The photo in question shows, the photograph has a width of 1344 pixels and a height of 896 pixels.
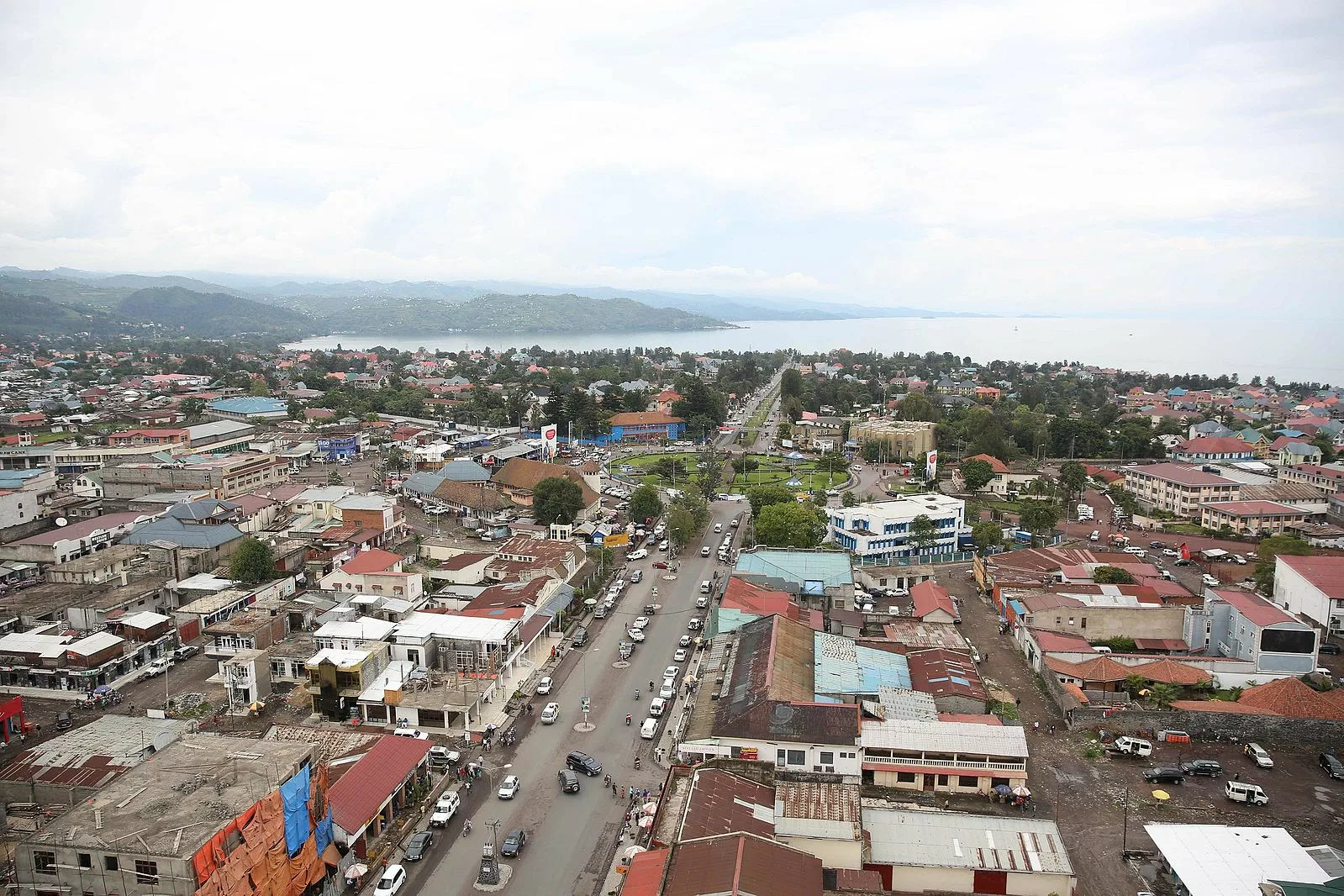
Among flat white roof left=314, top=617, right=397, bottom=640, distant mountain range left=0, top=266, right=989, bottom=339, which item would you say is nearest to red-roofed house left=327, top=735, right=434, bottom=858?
flat white roof left=314, top=617, right=397, bottom=640

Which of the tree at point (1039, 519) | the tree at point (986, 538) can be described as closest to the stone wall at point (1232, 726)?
the tree at point (986, 538)

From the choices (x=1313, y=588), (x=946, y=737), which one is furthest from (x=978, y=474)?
(x=946, y=737)

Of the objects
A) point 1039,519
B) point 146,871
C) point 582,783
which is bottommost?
point 582,783

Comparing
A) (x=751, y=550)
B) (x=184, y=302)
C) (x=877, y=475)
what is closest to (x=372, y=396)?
(x=877, y=475)

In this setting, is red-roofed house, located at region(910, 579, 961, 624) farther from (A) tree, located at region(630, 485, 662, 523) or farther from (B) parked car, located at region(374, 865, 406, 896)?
(B) parked car, located at region(374, 865, 406, 896)

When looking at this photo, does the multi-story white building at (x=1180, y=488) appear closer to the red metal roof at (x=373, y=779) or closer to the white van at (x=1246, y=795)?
the white van at (x=1246, y=795)

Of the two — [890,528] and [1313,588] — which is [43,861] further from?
[1313,588]
